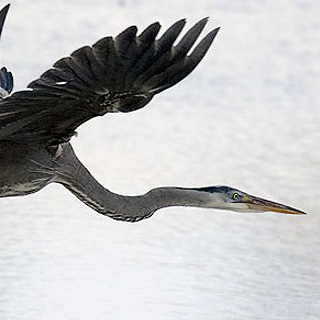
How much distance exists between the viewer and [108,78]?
2422mm

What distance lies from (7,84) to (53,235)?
0.56 meters

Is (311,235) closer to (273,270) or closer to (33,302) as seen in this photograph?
(273,270)

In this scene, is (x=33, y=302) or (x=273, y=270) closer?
(x=33, y=302)

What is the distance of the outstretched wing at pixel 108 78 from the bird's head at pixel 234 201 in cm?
48

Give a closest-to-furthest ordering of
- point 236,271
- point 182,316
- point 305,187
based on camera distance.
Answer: point 182,316, point 236,271, point 305,187

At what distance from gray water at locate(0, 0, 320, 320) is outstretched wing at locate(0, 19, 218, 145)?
813 millimetres

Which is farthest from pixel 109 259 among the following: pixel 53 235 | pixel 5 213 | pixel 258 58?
pixel 258 58

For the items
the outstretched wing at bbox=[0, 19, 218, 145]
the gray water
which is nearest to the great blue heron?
the outstretched wing at bbox=[0, 19, 218, 145]

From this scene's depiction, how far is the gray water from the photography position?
3.35m

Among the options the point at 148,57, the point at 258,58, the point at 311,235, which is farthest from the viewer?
the point at 258,58

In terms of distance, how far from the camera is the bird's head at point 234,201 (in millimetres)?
2990

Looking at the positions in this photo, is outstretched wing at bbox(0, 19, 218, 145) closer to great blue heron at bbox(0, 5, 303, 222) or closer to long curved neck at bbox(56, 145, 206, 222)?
great blue heron at bbox(0, 5, 303, 222)

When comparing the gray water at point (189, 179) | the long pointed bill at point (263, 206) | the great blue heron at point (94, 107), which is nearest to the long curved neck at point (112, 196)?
the great blue heron at point (94, 107)

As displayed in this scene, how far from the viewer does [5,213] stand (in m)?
3.91
